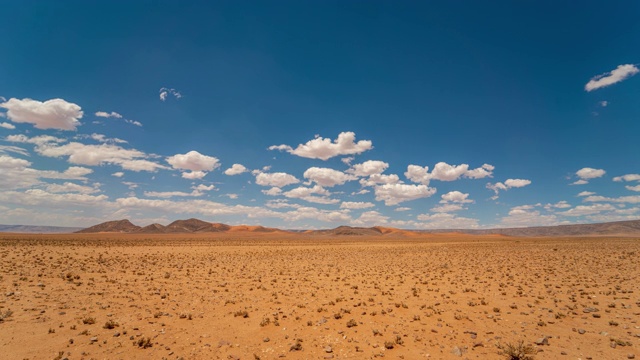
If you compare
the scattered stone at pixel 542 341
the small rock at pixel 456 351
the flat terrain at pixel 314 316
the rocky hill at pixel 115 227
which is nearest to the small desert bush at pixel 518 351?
the flat terrain at pixel 314 316

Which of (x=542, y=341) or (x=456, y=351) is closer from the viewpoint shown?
(x=456, y=351)

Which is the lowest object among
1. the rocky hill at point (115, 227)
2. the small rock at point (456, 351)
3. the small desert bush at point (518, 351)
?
the small rock at point (456, 351)

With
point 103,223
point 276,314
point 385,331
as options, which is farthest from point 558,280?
point 103,223

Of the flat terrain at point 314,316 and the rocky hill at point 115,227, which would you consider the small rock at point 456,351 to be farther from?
the rocky hill at point 115,227

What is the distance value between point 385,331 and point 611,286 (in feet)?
49.1

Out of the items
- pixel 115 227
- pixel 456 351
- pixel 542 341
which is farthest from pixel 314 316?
pixel 115 227

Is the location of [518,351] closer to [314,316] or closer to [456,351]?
[456,351]

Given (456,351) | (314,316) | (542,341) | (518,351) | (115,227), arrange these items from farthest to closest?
(115,227)
(314,316)
(542,341)
(456,351)
(518,351)

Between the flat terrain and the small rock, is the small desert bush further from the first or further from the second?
the small rock

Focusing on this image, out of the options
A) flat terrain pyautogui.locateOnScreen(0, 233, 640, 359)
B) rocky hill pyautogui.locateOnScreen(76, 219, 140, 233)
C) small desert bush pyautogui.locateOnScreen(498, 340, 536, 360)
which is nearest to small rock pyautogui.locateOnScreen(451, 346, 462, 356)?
flat terrain pyautogui.locateOnScreen(0, 233, 640, 359)

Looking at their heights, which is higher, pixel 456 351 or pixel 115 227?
pixel 115 227

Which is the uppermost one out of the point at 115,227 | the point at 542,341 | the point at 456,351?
the point at 115,227

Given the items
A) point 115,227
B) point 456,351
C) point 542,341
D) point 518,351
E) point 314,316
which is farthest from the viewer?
point 115,227

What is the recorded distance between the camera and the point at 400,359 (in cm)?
905
